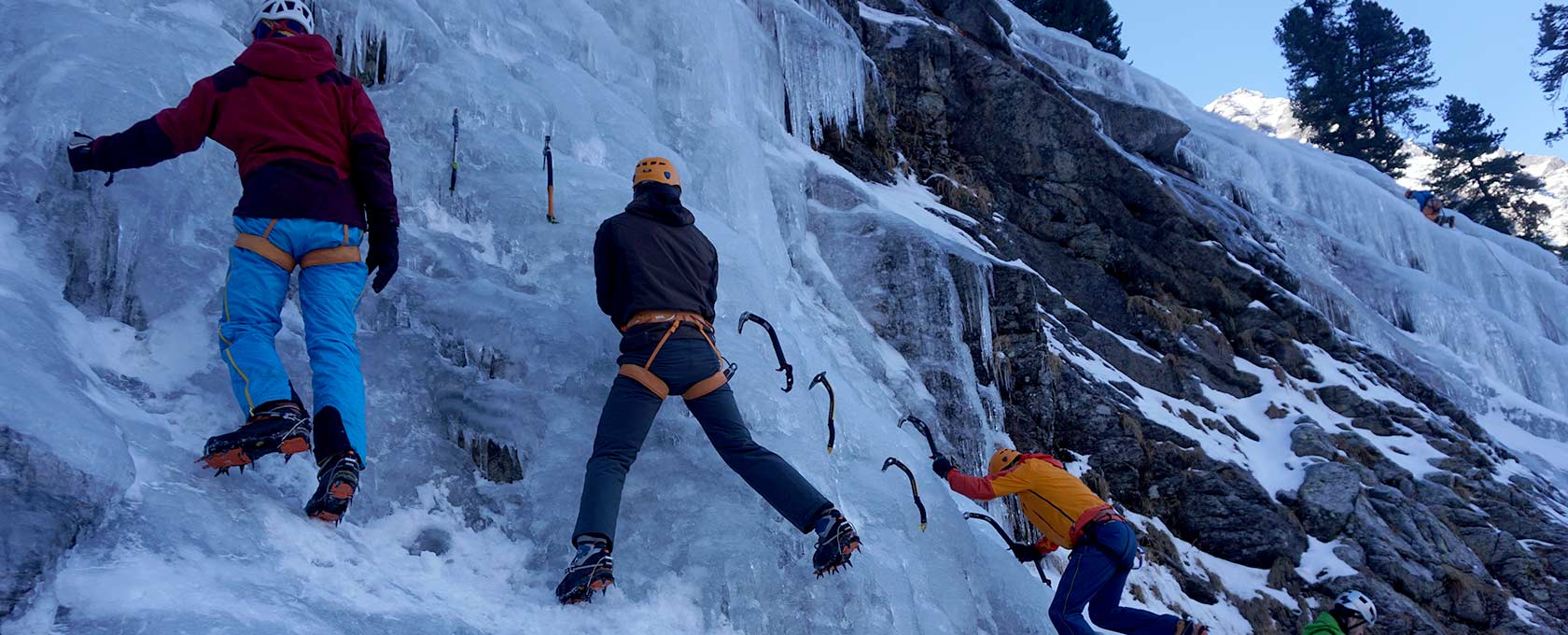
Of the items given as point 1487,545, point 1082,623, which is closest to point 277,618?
point 1082,623

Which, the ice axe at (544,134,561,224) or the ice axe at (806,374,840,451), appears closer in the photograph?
the ice axe at (544,134,561,224)

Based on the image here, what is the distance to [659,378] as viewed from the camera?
375 centimetres

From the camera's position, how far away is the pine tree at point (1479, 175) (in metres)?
30.2

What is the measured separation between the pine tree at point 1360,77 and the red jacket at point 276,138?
32.8 m

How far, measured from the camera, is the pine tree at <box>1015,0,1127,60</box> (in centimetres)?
2598

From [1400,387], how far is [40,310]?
1652 cm

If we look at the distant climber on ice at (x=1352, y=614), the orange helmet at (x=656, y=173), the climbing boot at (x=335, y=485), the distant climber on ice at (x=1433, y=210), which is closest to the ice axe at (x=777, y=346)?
the orange helmet at (x=656, y=173)

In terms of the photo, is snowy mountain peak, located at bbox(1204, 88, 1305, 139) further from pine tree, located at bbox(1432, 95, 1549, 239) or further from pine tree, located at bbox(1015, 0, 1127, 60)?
pine tree, located at bbox(1015, 0, 1127, 60)

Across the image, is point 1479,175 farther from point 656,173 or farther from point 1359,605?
point 656,173

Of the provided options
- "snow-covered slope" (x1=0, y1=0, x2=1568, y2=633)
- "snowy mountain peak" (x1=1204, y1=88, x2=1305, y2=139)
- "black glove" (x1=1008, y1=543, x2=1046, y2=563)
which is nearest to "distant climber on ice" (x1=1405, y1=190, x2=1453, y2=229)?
"snow-covered slope" (x1=0, y1=0, x2=1568, y2=633)

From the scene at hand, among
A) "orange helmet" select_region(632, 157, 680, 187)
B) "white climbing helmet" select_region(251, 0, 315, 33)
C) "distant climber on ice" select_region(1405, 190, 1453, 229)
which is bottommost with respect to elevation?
"orange helmet" select_region(632, 157, 680, 187)

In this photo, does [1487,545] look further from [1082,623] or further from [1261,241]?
[1082,623]

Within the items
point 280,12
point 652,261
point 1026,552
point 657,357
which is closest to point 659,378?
point 657,357

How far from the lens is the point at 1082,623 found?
4.85 meters
